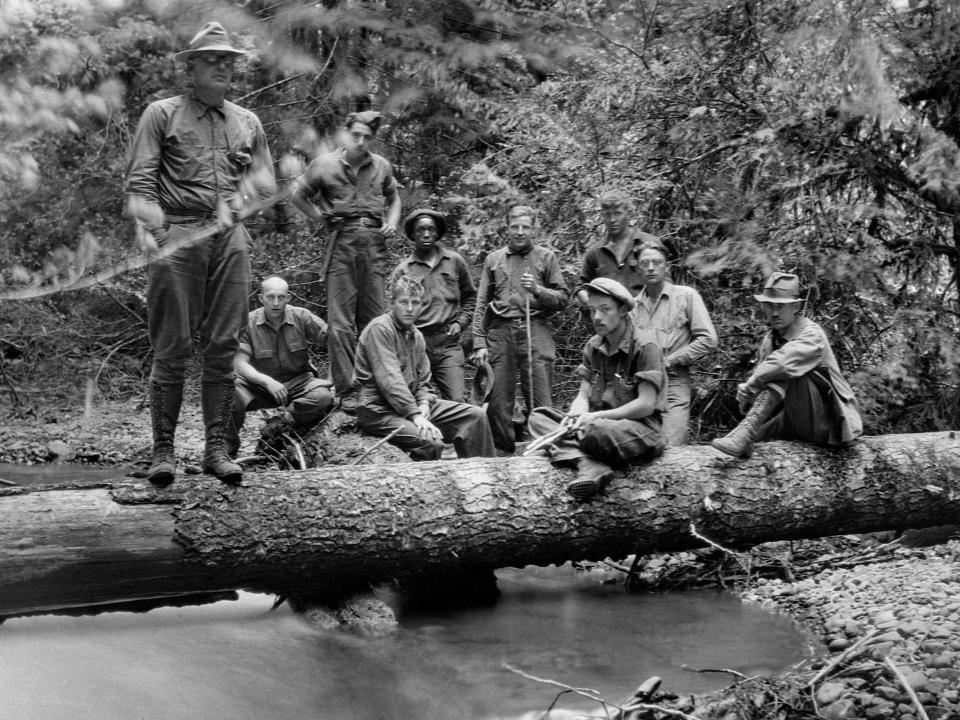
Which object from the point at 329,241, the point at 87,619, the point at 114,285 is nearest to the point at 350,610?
the point at 87,619

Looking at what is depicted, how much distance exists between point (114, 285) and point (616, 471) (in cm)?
939

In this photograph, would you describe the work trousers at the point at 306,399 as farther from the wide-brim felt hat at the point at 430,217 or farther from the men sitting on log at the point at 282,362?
the wide-brim felt hat at the point at 430,217

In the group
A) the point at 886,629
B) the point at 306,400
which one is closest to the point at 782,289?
the point at 886,629

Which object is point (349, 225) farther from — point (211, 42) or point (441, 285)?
point (211, 42)

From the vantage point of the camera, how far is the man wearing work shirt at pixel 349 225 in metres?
7.84

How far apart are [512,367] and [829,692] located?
4.40 meters

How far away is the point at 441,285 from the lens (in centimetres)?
820

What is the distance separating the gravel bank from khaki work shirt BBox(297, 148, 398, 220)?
4200 millimetres

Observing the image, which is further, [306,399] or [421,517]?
[306,399]

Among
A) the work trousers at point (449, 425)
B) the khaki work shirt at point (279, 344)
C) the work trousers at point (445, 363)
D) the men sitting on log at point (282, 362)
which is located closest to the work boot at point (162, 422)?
the work trousers at point (449, 425)

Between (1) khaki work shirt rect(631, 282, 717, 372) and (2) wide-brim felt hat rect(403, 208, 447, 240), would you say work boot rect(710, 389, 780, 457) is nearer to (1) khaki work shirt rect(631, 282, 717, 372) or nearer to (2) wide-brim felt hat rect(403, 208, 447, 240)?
(1) khaki work shirt rect(631, 282, 717, 372)

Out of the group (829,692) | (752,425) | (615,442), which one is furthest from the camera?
(752,425)

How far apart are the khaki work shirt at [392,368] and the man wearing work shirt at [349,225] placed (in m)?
0.98

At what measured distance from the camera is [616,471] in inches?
240
